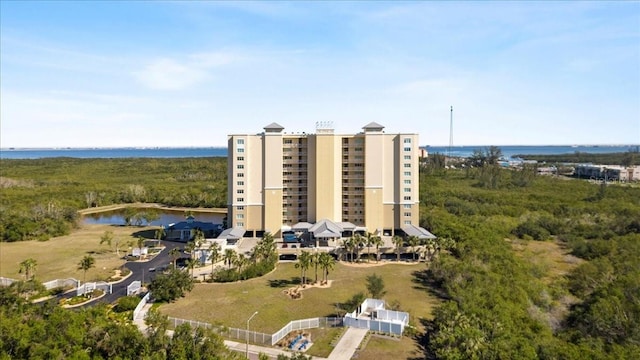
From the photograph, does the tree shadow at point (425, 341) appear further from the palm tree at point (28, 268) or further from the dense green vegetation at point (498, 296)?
the palm tree at point (28, 268)

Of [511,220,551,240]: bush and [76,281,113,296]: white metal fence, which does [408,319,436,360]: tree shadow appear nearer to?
[76,281,113,296]: white metal fence

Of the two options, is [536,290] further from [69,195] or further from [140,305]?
[69,195]

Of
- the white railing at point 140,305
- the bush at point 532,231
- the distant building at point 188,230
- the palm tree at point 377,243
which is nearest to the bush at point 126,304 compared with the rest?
the white railing at point 140,305

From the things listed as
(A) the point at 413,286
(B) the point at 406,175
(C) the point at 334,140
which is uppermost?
(C) the point at 334,140

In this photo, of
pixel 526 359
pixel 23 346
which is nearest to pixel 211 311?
pixel 23 346

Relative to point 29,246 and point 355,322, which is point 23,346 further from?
point 29,246

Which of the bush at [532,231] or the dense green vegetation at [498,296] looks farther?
the bush at [532,231]
